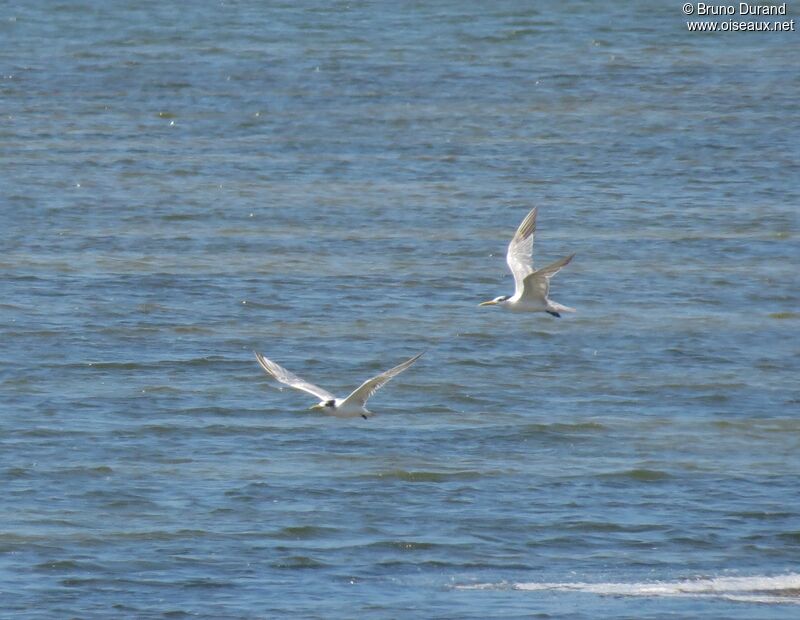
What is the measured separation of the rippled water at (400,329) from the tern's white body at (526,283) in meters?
1.54

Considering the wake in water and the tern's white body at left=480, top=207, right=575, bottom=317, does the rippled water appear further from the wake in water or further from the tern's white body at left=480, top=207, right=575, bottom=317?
the tern's white body at left=480, top=207, right=575, bottom=317

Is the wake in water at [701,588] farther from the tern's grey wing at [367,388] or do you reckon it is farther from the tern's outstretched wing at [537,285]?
the tern's outstretched wing at [537,285]

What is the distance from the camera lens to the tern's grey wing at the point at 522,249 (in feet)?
67.6

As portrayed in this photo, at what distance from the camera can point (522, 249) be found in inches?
820

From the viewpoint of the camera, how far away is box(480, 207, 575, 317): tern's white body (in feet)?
65.0

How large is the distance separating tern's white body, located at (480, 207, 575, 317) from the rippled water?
5.07ft

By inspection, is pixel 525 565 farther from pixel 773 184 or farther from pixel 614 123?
pixel 614 123

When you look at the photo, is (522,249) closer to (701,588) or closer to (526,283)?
(526,283)

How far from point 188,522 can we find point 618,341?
342 inches

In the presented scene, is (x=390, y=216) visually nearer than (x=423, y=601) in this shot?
No

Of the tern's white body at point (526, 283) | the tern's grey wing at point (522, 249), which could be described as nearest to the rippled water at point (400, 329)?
the tern's white body at point (526, 283)

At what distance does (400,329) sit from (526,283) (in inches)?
243

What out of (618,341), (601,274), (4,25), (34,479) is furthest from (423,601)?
(4,25)

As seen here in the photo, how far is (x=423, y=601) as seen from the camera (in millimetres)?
16016
